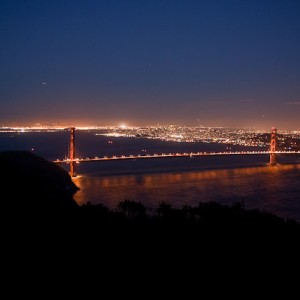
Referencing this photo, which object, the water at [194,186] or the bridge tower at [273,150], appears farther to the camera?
the bridge tower at [273,150]

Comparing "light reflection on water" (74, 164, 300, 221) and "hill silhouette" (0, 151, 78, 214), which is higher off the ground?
"hill silhouette" (0, 151, 78, 214)

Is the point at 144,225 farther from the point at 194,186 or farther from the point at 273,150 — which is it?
the point at 273,150

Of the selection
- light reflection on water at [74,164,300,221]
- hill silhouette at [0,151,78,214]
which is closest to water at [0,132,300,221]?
light reflection on water at [74,164,300,221]

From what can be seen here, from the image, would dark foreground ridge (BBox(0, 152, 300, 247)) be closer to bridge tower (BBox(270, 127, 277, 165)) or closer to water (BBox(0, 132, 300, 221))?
water (BBox(0, 132, 300, 221))

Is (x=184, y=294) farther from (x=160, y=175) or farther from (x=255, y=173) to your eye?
(x=255, y=173)

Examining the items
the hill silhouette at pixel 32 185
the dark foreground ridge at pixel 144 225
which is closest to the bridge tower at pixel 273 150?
the hill silhouette at pixel 32 185

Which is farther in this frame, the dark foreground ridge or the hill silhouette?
the hill silhouette

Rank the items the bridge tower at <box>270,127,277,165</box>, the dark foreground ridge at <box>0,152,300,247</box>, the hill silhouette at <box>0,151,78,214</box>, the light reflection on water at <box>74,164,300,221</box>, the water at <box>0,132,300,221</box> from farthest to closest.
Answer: the bridge tower at <box>270,127,277,165</box>, the water at <box>0,132,300,221</box>, the light reflection on water at <box>74,164,300,221</box>, the hill silhouette at <box>0,151,78,214</box>, the dark foreground ridge at <box>0,152,300,247</box>

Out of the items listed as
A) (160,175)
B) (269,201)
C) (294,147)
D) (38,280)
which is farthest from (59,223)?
(294,147)

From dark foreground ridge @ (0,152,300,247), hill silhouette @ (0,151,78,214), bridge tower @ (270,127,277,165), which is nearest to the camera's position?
dark foreground ridge @ (0,152,300,247)

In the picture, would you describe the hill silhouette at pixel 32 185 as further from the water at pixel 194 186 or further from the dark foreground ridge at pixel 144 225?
the water at pixel 194 186
